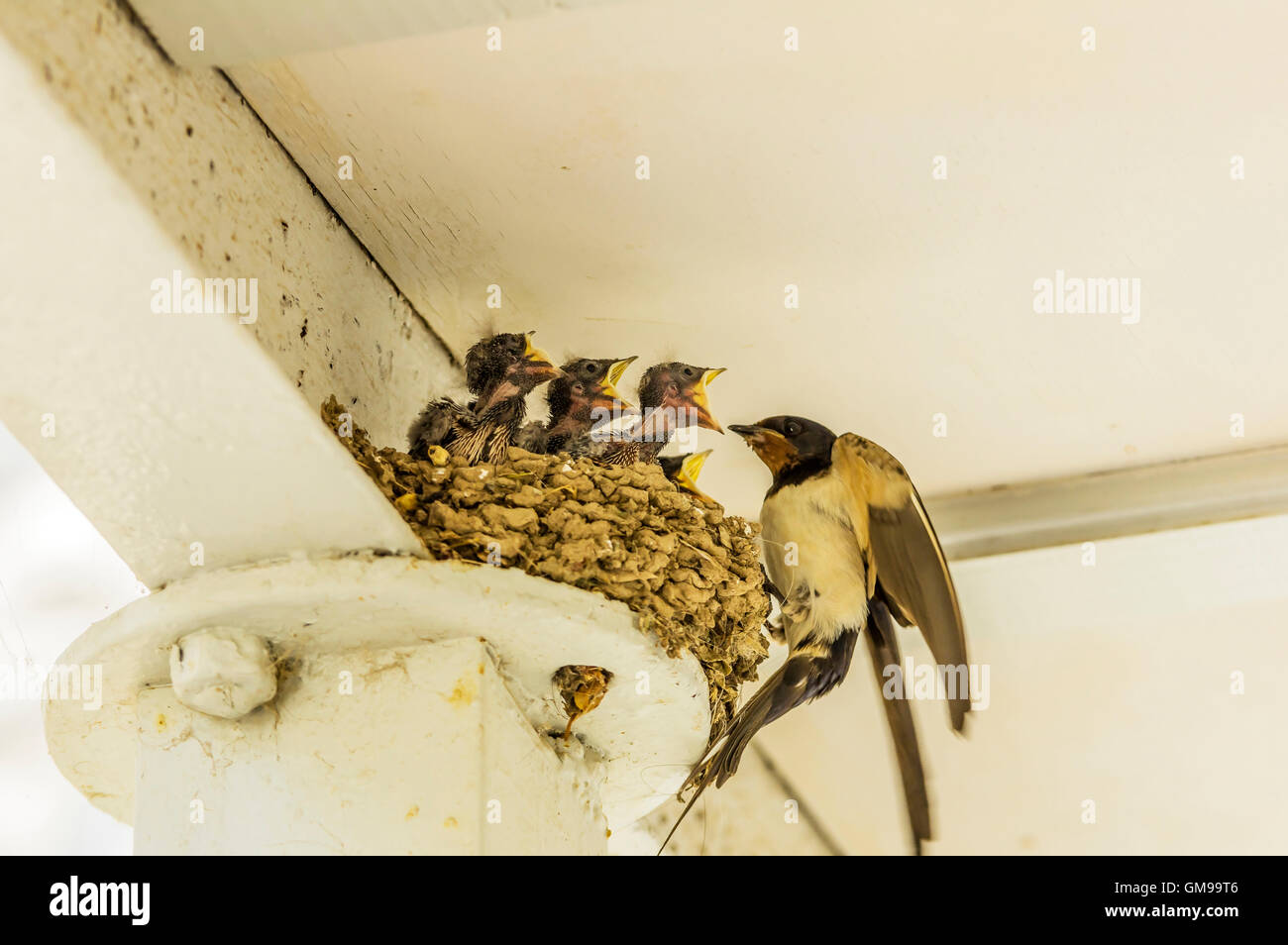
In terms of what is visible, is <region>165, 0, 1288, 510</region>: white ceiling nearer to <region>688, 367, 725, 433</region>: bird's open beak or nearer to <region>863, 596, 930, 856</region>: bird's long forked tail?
<region>688, 367, 725, 433</region>: bird's open beak

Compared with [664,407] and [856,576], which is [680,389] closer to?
[664,407]

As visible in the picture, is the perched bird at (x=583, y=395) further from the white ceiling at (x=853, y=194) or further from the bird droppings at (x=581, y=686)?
the bird droppings at (x=581, y=686)

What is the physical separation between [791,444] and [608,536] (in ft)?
2.85

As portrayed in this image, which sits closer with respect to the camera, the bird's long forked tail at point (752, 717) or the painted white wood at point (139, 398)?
the painted white wood at point (139, 398)

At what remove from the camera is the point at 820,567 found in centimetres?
335

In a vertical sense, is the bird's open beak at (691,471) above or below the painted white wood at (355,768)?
above

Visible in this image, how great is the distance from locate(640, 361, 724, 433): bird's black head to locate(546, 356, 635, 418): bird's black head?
2.7 inches

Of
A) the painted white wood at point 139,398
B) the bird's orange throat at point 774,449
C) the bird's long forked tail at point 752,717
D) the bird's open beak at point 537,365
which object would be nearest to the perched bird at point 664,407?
the bird's orange throat at point 774,449

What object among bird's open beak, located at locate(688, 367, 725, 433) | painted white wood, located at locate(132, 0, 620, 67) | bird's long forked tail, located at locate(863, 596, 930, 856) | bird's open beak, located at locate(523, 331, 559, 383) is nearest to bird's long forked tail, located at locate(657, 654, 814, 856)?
bird's long forked tail, located at locate(863, 596, 930, 856)

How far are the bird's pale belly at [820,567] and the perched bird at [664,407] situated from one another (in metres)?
0.29

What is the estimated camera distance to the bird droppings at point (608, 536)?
2.65 meters

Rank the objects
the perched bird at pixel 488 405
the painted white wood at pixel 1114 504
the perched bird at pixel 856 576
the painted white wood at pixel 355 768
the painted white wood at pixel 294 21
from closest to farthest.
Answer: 1. the painted white wood at pixel 294 21
2. the painted white wood at pixel 355 768
3. the perched bird at pixel 488 405
4. the perched bird at pixel 856 576
5. the painted white wood at pixel 1114 504
